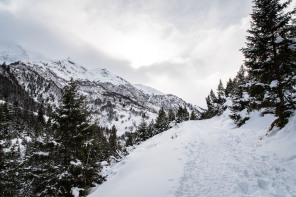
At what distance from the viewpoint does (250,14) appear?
12.4 metres

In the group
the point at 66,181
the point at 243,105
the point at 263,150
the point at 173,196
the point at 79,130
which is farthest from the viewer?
the point at 243,105

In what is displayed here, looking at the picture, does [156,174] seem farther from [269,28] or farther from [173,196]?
[269,28]

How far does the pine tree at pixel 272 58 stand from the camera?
10500 millimetres

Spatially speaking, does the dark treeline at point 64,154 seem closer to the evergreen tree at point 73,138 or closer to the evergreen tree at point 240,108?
the evergreen tree at point 73,138

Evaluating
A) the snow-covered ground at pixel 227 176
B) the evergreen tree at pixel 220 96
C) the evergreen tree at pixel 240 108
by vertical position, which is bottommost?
the snow-covered ground at pixel 227 176

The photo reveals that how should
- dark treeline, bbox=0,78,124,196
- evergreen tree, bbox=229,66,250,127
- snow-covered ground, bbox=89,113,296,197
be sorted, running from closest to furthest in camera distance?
snow-covered ground, bbox=89,113,296,197
dark treeline, bbox=0,78,124,196
evergreen tree, bbox=229,66,250,127

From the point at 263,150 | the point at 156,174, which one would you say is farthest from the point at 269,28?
the point at 156,174

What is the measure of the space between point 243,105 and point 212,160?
1939 cm

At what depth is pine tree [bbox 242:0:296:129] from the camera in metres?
10.5

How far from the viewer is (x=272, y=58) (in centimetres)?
1101

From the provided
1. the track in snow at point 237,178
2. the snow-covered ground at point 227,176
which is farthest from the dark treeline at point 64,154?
the track in snow at point 237,178

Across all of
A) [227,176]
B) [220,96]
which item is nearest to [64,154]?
[227,176]

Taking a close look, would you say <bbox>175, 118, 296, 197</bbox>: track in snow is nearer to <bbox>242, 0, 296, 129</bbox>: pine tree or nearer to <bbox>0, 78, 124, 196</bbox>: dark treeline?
<bbox>242, 0, 296, 129</bbox>: pine tree

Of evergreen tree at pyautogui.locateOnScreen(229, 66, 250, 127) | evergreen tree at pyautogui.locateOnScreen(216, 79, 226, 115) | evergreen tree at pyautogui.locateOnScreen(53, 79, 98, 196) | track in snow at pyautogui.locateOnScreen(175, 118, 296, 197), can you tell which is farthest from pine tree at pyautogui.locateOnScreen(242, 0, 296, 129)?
evergreen tree at pyautogui.locateOnScreen(216, 79, 226, 115)
